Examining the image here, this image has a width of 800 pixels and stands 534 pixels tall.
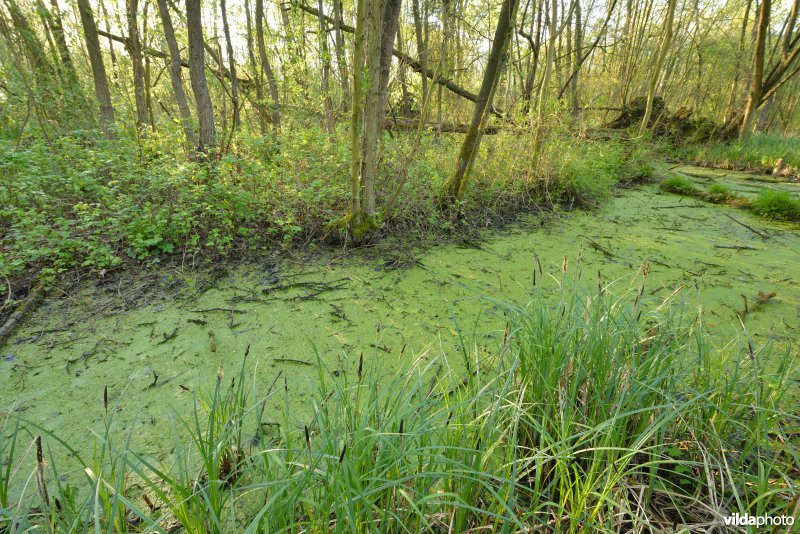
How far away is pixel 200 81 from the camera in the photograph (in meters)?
3.22

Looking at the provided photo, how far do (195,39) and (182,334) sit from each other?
292 centimetres

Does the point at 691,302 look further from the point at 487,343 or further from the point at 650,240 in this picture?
the point at 487,343

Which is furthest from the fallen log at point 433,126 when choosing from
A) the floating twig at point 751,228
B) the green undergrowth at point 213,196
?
the floating twig at point 751,228

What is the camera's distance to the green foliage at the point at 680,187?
4.29 metres

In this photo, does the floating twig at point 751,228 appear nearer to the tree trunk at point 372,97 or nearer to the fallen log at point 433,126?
the fallen log at point 433,126

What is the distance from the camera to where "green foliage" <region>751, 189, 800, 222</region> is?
339cm

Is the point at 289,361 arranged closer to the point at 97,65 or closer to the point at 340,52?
the point at 340,52

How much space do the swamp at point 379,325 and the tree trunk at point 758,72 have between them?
2797 mm

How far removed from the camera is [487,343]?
1590mm

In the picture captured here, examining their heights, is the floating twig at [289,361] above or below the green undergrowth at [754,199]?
below

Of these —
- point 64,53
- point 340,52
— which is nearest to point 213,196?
point 340,52

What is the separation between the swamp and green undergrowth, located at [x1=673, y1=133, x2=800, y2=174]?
5.01 feet

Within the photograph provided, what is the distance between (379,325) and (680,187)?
4.73 metres

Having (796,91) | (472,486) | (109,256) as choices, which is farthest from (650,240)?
(796,91)
